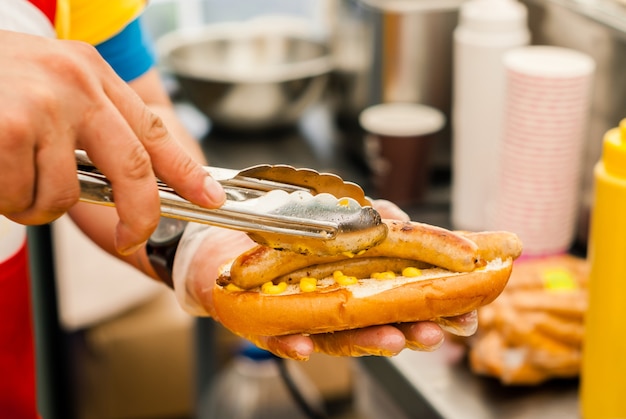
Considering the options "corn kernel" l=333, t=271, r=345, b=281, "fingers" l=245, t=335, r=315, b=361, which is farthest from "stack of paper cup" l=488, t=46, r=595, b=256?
"fingers" l=245, t=335, r=315, b=361

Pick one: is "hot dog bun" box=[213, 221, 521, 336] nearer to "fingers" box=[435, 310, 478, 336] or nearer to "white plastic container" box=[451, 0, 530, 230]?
"fingers" box=[435, 310, 478, 336]

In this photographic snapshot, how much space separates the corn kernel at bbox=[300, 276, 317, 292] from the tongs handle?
21 centimetres

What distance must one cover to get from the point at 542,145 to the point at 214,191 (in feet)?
4.02

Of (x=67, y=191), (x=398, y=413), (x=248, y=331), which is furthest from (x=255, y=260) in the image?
(x=398, y=413)

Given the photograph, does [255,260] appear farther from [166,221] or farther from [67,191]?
[67,191]

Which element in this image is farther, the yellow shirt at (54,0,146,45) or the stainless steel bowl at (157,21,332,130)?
the stainless steel bowl at (157,21,332,130)

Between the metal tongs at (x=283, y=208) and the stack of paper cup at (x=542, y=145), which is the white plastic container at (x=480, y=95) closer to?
the stack of paper cup at (x=542, y=145)

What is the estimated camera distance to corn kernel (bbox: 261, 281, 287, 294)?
4.49ft

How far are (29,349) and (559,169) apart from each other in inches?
48.9

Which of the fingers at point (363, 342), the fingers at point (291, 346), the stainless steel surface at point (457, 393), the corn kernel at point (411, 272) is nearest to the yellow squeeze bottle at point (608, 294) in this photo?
the stainless steel surface at point (457, 393)

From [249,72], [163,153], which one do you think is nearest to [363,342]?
[163,153]

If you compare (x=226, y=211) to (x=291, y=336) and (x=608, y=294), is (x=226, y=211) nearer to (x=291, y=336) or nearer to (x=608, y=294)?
(x=291, y=336)

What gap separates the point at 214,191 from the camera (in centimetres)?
106

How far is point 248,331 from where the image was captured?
1378 millimetres
